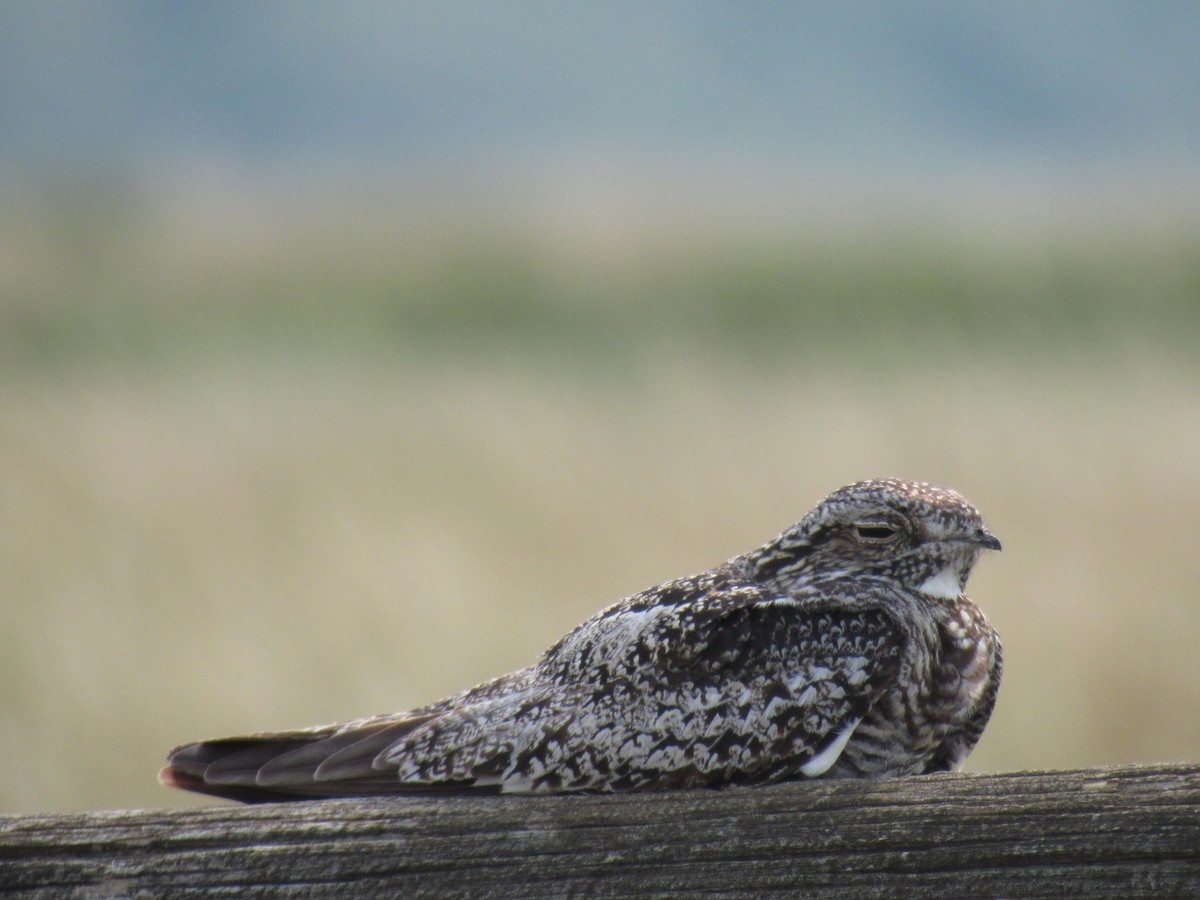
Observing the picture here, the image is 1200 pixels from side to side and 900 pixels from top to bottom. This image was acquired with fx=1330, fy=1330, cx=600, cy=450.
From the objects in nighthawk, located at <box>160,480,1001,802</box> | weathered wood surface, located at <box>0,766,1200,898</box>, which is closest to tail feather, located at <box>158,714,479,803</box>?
nighthawk, located at <box>160,480,1001,802</box>

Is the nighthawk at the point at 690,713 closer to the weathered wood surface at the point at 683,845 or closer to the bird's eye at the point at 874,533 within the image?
the bird's eye at the point at 874,533

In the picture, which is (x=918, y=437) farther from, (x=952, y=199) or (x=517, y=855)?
(x=952, y=199)

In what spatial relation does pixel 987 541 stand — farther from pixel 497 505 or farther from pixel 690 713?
pixel 497 505

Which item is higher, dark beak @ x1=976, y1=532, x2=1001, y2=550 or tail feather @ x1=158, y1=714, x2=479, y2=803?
dark beak @ x1=976, y1=532, x2=1001, y2=550

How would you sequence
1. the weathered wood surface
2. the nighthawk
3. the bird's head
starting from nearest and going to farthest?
the weathered wood surface
the nighthawk
the bird's head

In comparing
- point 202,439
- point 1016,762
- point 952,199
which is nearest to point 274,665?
point 202,439

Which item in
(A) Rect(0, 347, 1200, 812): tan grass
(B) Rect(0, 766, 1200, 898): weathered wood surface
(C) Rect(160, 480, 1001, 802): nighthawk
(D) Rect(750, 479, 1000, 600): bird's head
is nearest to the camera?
(B) Rect(0, 766, 1200, 898): weathered wood surface

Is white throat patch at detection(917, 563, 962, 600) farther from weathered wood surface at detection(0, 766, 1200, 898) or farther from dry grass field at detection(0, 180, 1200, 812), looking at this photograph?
dry grass field at detection(0, 180, 1200, 812)
